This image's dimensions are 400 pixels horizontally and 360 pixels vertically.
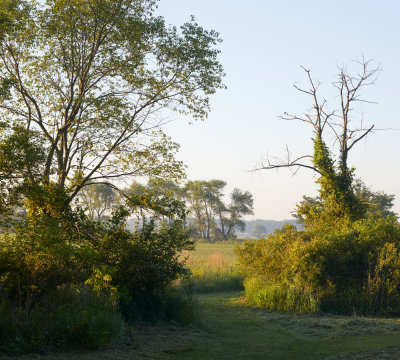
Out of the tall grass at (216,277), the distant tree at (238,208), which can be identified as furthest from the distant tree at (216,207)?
the tall grass at (216,277)

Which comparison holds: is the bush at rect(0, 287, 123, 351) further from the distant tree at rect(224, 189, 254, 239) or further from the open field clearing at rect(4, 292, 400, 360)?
the distant tree at rect(224, 189, 254, 239)

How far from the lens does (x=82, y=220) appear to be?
11461 millimetres

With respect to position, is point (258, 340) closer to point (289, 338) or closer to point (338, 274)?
point (289, 338)

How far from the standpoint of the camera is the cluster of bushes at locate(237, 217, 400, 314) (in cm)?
1451

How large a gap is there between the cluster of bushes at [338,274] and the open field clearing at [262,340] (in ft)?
3.88

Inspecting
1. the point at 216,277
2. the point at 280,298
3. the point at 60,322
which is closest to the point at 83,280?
the point at 60,322

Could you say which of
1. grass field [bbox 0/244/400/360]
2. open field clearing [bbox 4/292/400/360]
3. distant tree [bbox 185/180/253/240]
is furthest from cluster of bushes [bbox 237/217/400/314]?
distant tree [bbox 185/180/253/240]

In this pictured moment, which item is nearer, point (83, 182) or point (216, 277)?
point (83, 182)

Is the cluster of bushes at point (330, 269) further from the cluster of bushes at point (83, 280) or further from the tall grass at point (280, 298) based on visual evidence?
the cluster of bushes at point (83, 280)

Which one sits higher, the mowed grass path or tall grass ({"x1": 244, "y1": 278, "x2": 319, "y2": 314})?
tall grass ({"x1": 244, "y1": 278, "x2": 319, "y2": 314})

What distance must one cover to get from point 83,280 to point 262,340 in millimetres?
4380

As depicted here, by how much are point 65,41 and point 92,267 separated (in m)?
8.64

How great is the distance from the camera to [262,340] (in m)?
10.5

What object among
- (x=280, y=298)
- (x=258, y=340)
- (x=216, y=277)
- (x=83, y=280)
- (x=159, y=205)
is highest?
(x=159, y=205)
